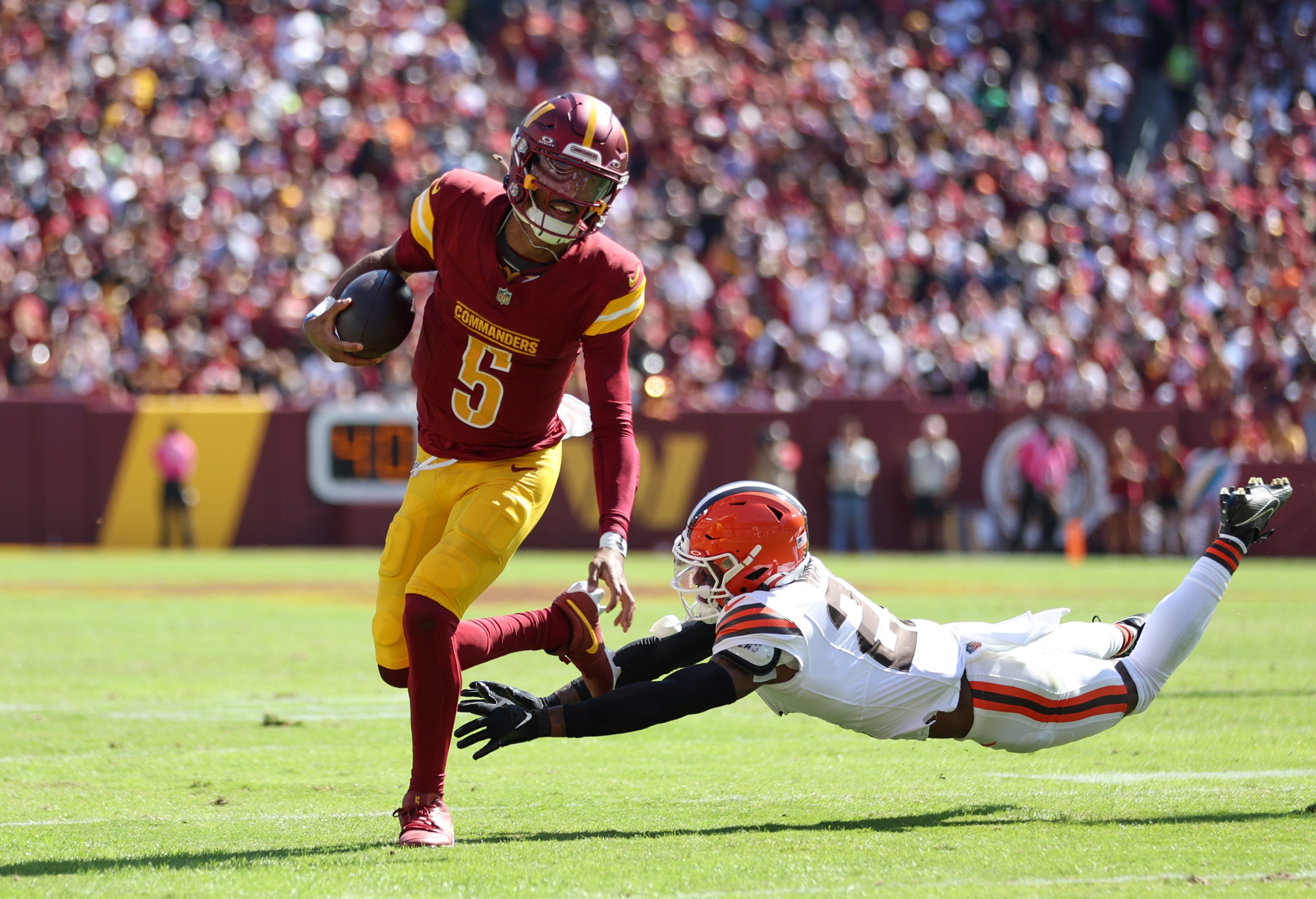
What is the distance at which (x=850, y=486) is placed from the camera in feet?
56.8

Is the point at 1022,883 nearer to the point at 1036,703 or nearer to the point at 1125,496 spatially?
the point at 1036,703

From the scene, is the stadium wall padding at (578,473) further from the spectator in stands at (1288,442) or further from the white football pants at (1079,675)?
the white football pants at (1079,675)

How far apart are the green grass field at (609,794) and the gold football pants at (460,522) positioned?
638 millimetres

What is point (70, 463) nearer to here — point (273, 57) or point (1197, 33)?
point (273, 57)

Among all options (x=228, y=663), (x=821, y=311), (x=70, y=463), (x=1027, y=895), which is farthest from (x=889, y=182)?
(x=1027, y=895)

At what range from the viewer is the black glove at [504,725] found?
13.3ft

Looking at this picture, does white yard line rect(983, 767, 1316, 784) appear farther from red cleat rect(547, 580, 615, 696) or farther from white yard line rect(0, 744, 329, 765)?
white yard line rect(0, 744, 329, 765)

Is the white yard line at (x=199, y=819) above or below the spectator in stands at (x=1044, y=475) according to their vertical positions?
above

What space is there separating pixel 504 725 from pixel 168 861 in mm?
886

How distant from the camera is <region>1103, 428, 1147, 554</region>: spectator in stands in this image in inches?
683

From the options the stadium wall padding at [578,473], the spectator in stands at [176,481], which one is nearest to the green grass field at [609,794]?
the spectator in stands at [176,481]

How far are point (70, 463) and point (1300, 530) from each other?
1317 cm

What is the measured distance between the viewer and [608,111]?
4.65 metres

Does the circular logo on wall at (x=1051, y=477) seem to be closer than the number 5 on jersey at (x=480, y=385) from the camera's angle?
No
